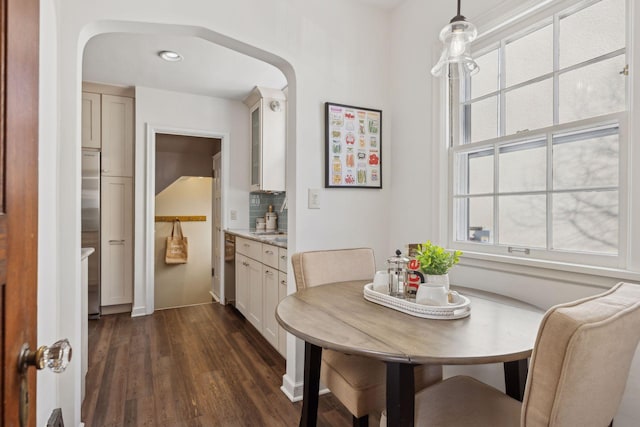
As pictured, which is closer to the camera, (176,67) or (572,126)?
(572,126)

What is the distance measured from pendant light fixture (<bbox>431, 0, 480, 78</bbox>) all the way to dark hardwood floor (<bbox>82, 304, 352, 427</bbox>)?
187 centimetres

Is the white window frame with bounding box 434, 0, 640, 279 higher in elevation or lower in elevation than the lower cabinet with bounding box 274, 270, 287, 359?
higher

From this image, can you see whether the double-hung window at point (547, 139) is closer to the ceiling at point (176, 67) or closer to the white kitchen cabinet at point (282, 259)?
the white kitchen cabinet at point (282, 259)

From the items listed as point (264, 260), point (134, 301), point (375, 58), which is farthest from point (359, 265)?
point (134, 301)

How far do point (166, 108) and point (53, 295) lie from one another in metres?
2.90

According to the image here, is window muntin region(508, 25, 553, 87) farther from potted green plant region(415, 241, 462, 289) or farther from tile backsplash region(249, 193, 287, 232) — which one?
tile backsplash region(249, 193, 287, 232)

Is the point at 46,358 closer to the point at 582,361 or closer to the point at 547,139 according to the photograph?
the point at 582,361

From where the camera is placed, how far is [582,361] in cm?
72

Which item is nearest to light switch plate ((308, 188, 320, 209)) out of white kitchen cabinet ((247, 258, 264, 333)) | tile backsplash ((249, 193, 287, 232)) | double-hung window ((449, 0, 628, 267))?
double-hung window ((449, 0, 628, 267))

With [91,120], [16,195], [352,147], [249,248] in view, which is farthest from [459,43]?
[91,120]

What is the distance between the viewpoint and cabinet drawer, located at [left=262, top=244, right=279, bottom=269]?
2.63 meters

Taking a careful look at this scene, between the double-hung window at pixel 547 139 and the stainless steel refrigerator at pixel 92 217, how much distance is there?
3487 millimetres

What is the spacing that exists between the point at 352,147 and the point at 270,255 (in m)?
1.08

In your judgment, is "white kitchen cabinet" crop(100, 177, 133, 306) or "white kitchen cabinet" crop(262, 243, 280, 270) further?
"white kitchen cabinet" crop(100, 177, 133, 306)
